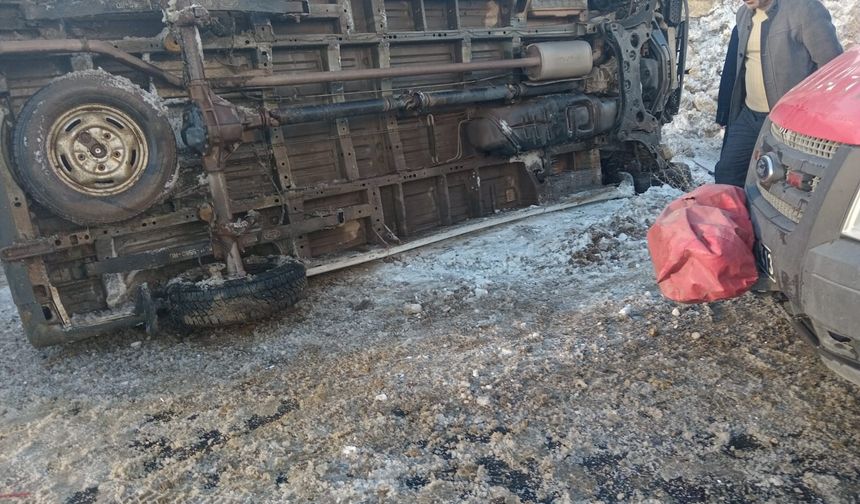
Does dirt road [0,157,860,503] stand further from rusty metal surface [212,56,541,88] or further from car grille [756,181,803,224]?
rusty metal surface [212,56,541,88]

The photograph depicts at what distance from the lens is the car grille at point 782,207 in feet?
7.75

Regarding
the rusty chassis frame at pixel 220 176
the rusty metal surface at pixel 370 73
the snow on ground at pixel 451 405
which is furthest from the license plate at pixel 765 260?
the rusty metal surface at pixel 370 73

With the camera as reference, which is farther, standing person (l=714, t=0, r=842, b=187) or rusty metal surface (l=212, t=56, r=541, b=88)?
rusty metal surface (l=212, t=56, r=541, b=88)

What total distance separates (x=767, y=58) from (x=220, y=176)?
3908 mm

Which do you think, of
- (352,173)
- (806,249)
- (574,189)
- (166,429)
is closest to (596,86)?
(574,189)

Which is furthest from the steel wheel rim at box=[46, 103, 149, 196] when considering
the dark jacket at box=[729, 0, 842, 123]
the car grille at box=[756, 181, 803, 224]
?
the dark jacket at box=[729, 0, 842, 123]

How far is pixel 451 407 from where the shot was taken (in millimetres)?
2879

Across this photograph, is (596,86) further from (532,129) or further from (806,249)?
(806,249)

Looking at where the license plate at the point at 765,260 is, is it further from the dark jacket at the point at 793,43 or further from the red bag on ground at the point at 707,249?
the dark jacket at the point at 793,43

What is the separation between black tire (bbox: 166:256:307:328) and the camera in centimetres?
389

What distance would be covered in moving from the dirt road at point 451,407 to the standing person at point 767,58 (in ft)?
4.20

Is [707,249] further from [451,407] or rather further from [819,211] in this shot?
[451,407]

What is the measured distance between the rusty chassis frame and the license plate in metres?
3.26

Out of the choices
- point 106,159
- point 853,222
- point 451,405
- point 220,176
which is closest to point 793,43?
point 853,222
